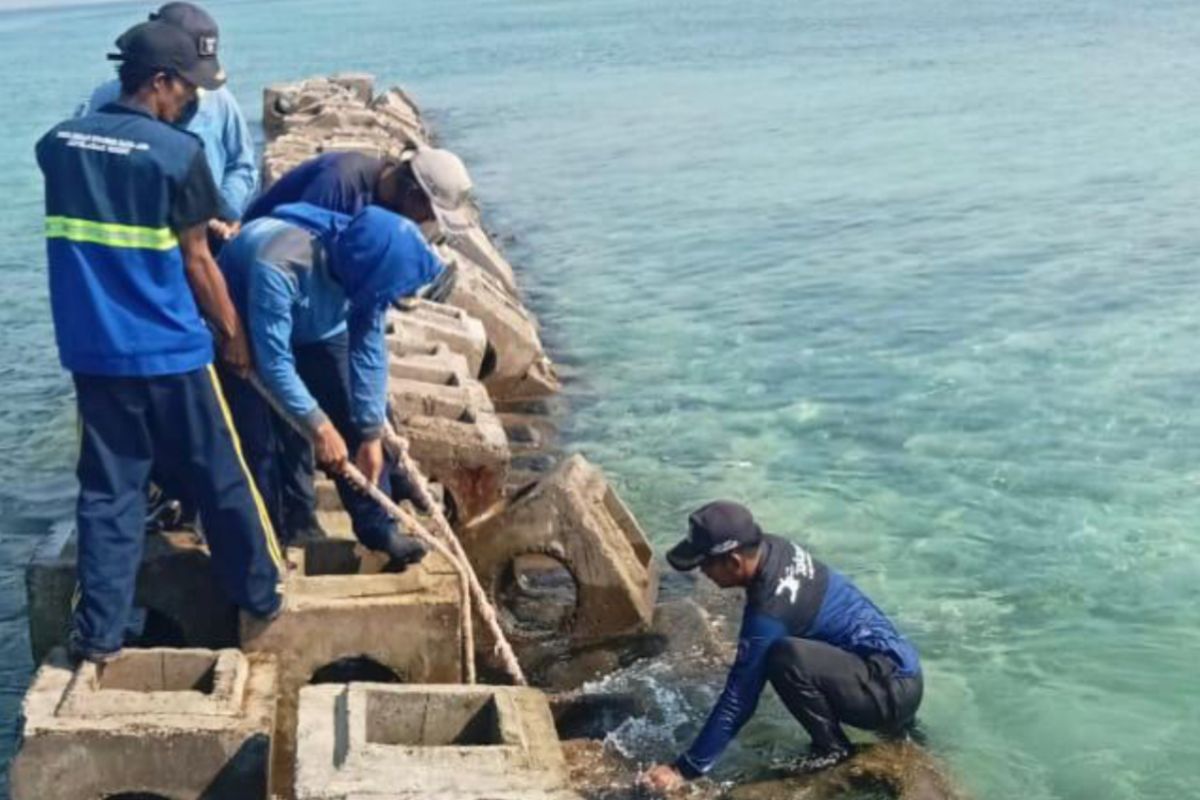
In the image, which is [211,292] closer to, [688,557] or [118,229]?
[118,229]

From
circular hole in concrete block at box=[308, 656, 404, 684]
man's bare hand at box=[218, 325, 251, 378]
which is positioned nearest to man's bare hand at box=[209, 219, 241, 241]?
man's bare hand at box=[218, 325, 251, 378]

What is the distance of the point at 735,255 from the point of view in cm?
1875

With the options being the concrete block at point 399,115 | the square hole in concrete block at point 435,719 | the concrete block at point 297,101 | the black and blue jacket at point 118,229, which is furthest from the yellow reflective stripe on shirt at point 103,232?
the concrete block at point 297,101

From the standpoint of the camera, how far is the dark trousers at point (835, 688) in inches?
236

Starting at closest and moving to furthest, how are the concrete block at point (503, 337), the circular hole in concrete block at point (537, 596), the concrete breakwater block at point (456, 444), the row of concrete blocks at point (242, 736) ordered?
the row of concrete blocks at point (242, 736)
the circular hole in concrete block at point (537, 596)
the concrete breakwater block at point (456, 444)
the concrete block at point (503, 337)

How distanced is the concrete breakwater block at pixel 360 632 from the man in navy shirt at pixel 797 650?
96 cm

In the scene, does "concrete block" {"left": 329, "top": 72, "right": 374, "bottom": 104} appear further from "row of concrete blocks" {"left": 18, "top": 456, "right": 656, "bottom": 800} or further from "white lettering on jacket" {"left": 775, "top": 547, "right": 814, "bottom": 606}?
"white lettering on jacket" {"left": 775, "top": 547, "right": 814, "bottom": 606}

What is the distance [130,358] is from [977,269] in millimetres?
12947

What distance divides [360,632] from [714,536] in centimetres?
145

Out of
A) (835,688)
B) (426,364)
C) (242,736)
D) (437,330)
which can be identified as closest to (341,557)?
(242,736)

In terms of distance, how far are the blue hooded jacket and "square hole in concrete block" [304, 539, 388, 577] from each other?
33.6 inches

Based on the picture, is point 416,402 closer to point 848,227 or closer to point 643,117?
point 848,227

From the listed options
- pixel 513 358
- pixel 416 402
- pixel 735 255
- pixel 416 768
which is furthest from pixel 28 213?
pixel 416 768

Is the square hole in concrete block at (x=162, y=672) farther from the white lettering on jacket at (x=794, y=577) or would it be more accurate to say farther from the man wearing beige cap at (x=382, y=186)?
the white lettering on jacket at (x=794, y=577)
